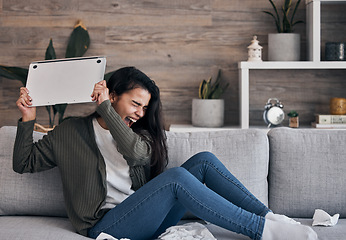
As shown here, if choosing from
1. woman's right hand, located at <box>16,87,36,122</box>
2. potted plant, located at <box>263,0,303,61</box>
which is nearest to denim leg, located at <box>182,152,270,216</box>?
woman's right hand, located at <box>16,87,36,122</box>

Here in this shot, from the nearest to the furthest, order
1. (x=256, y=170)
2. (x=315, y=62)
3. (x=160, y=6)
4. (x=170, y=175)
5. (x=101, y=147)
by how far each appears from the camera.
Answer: (x=170, y=175)
(x=101, y=147)
(x=256, y=170)
(x=315, y=62)
(x=160, y=6)

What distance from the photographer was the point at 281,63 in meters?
3.07

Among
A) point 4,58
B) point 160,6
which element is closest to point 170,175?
point 160,6

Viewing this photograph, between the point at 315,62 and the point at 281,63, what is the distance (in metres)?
0.22

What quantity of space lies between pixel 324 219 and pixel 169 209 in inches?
25.3

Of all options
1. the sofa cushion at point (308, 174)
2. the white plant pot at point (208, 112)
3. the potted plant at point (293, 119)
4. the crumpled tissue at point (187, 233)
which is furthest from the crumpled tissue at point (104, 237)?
the potted plant at point (293, 119)

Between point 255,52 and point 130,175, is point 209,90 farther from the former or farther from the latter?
point 130,175

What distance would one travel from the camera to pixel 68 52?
3260 millimetres

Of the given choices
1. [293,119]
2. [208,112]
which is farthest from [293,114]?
[208,112]

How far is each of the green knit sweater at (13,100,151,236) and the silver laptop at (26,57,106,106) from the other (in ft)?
0.32

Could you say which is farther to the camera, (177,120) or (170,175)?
(177,120)

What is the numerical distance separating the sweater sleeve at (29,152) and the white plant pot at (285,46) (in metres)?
1.80

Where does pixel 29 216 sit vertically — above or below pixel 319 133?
below

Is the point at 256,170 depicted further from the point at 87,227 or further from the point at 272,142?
the point at 87,227
